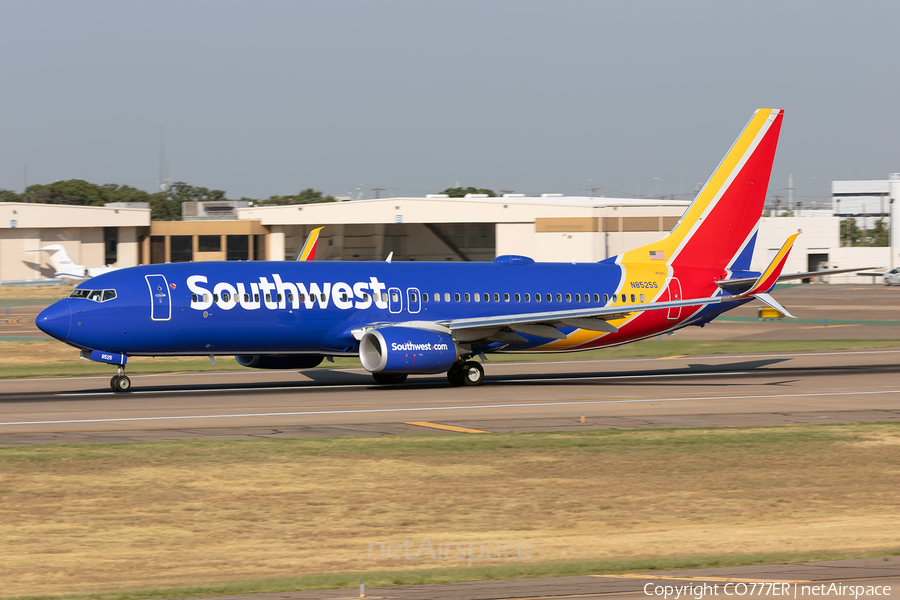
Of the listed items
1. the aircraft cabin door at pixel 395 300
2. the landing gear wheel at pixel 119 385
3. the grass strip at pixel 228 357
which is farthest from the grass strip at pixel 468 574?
the grass strip at pixel 228 357

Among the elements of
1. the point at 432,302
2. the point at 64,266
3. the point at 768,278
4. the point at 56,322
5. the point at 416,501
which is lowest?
the point at 416,501

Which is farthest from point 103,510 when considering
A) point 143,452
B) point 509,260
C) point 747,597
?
point 509,260

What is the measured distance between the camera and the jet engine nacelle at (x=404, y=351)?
32844 millimetres

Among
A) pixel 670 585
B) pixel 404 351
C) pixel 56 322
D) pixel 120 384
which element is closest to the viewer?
pixel 670 585

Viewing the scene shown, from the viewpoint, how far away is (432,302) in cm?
3606

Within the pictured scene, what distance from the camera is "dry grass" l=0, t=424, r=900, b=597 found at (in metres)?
13.4

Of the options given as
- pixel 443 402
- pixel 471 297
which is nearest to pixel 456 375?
pixel 471 297

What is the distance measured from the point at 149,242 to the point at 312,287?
317 ft

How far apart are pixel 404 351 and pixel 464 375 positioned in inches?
150

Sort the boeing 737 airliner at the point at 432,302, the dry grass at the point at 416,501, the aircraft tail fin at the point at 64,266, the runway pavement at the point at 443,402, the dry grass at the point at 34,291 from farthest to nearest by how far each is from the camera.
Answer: the aircraft tail fin at the point at 64,266
the dry grass at the point at 34,291
the boeing 737 airliner at the point at 432,302
the runway pavement at the point at 443,402
the dry grass at the point at 416,501

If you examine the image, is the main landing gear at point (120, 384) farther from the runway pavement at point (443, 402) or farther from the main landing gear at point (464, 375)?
the main landing gear at point (464, 375)

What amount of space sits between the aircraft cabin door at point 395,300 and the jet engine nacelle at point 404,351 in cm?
149

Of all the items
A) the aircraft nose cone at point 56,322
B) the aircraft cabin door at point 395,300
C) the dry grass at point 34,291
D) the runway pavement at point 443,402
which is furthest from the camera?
the dry grass at point 34,291

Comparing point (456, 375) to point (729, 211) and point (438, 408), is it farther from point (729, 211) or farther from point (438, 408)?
point (729, 211)
